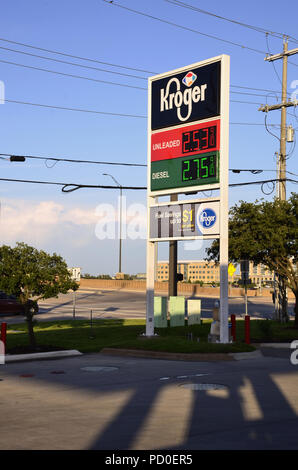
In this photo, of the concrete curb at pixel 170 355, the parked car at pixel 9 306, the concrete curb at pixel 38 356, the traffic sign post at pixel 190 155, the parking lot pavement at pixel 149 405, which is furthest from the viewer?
the parked car at pixel 9 306

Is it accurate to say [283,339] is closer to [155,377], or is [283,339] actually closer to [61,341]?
[61,341]

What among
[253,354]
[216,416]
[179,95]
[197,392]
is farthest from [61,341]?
[216,416]

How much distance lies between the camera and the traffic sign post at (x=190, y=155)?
22312mm

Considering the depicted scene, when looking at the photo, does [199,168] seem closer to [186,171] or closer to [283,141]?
[186,171]

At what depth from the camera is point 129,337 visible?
26422 mm

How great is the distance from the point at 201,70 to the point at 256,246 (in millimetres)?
9223

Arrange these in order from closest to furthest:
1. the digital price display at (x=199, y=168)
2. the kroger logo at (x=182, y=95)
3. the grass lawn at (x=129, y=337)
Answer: the grass lawn at (x=129, y=337)
the digital price display at (x=199, y=168)
the kroger logo at (x=182, y=95)

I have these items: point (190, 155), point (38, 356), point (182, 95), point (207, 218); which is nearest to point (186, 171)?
point (190, 155)

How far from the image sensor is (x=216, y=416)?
1045cm

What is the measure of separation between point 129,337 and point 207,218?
6760mm

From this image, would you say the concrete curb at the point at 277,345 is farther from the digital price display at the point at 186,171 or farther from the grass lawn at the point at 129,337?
the digital price display at the point at 186,171

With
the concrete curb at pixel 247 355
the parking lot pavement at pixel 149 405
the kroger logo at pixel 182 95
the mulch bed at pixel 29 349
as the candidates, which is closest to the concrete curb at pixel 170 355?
the concrete curb at pixel 247 355

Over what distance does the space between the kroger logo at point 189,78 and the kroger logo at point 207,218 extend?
4.97 m

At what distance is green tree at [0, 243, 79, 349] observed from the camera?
69.3ft
